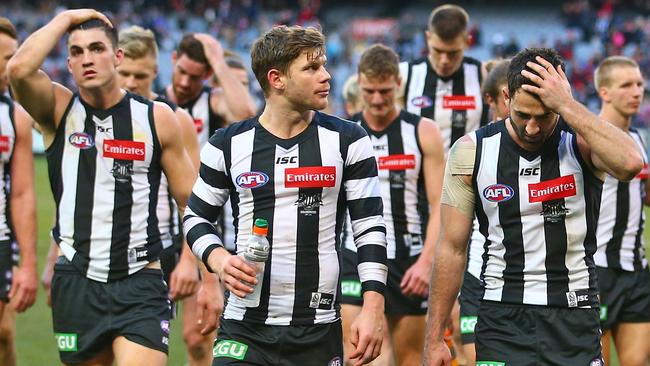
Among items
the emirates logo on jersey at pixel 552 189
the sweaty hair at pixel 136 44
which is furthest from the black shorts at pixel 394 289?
the emirates logo on jersey at pixel 552 189

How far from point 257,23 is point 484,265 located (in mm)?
39807

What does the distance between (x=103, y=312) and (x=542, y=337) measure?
2.51 m

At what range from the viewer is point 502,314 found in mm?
5555

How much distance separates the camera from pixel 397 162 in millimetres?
8367

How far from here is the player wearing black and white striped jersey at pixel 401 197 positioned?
801cm

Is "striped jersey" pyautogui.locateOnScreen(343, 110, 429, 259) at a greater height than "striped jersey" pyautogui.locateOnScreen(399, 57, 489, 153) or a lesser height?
lesser

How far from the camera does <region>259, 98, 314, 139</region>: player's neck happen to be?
549 centimetres

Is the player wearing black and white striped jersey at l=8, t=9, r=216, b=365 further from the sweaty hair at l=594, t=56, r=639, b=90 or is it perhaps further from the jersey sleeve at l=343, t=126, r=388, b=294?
the sweaty hair at l=594, t=56, r=639, b=90

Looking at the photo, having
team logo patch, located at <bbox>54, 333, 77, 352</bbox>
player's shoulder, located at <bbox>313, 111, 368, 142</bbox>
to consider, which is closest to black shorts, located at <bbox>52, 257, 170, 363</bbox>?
team logo patch, located at <bbox>54, 333, 77, 352</bbox>

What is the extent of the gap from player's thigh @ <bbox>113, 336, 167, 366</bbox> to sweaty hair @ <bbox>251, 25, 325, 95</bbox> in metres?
1.80

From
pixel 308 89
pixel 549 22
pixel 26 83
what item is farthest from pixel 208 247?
pixel 549 22

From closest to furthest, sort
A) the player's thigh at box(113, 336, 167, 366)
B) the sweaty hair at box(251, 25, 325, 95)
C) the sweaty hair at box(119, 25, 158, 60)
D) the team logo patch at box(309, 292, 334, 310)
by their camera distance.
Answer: the sweaty hair at box(251, 25, 325, 95) → the team logo patch at box(309, 292, 334, 310) → the player's thigh at box(113, 336, 167, 366) → the sweaty hair at box(119, 25, 158, 60)

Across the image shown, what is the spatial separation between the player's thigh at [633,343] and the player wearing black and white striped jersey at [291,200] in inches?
123

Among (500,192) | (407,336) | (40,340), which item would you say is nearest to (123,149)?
(500,192)
